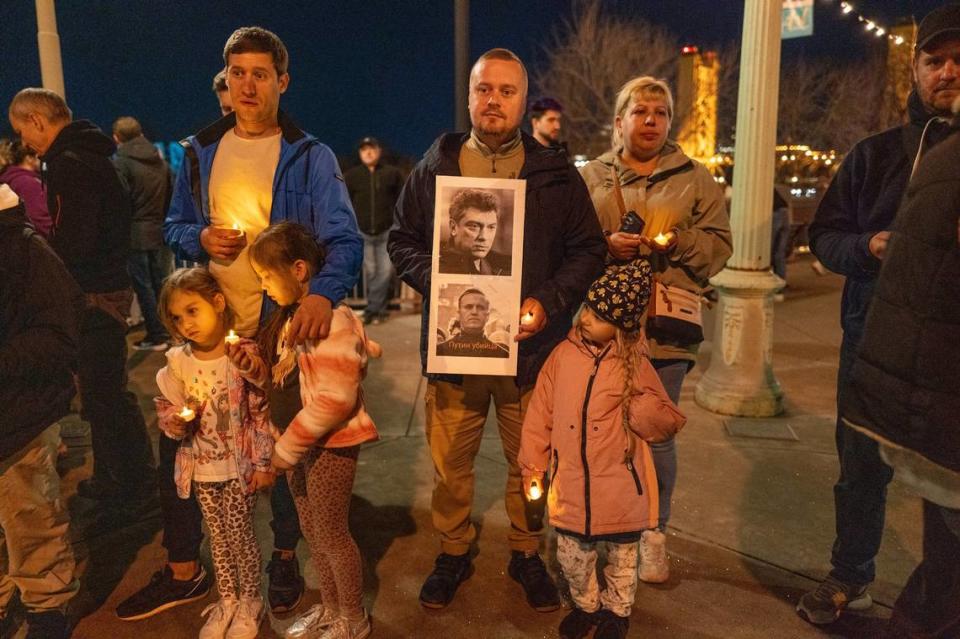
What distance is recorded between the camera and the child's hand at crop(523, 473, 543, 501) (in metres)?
2.68

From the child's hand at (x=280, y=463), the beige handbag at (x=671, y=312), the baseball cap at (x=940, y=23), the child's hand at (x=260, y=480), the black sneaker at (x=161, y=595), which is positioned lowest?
the black sneaker at (x=161, y=595)

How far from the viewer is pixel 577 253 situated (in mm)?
2963

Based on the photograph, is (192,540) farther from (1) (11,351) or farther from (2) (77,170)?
(2) (77,170)

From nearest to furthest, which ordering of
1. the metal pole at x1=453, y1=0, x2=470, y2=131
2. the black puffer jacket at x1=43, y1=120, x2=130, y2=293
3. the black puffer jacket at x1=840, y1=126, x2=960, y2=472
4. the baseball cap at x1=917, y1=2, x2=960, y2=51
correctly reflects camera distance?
the black puffer jacket at x1=840, y1=126, x2=960, y2=472, the baseball cap at x1=917, y1=2, x2=960, y2=51, the black puffer jacket at x1=43, y1=120, x2=130, y2=293, the metal pole at x1=453, y1=0, x2=470, y2=131

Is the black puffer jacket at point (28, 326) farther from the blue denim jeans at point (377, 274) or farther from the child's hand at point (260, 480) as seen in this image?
the blue denim jeans at point (377, 274)

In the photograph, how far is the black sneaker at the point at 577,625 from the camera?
9.32ft

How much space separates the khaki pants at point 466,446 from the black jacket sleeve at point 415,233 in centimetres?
49

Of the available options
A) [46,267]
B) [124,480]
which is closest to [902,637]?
[46,267]

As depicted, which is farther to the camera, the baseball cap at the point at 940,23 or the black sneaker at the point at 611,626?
the black sneaker at the point at 611,626

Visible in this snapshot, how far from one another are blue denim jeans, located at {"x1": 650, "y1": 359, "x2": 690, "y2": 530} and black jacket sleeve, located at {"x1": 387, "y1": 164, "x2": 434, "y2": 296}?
1.07 m

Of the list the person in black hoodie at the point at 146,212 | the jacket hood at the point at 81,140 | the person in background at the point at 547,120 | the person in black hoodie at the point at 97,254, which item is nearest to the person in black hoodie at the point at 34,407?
the person in black hoodie at the point at 97,254

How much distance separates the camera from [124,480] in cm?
390

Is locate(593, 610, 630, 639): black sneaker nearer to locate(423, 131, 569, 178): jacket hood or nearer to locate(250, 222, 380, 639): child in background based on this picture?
locate(250, 222, 380, 639): child in background

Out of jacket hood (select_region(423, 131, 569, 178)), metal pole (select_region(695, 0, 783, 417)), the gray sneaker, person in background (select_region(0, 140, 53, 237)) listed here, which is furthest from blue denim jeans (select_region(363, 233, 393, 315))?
the gray sneaker
